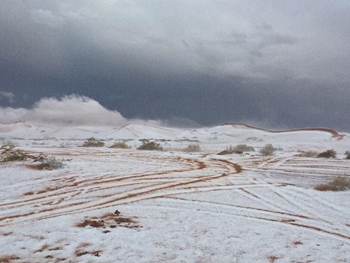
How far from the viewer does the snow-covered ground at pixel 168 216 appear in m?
5.34

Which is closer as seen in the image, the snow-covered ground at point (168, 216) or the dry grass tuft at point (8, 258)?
the dry grass tuft at point (8, 258)

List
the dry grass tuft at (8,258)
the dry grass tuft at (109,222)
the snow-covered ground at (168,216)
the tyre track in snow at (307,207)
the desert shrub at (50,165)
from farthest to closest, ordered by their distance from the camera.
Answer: the desert shrub at (50,165) → the tyre track in snow at (307,207) → the dry grass tuft at (109,222) → the snow-covered ground at (168,216) → the dry grass tuft at (8,258)

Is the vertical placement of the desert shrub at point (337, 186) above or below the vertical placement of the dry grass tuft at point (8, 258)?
above

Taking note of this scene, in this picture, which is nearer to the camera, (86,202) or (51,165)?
(86,202)

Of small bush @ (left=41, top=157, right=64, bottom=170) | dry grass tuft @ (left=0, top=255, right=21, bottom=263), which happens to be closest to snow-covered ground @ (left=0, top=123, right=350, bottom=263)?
dry grass tuft @ (left=0, top=255, right=21, bottom=263)

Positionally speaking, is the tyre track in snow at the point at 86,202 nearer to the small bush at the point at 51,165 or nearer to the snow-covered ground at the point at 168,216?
the snow-covered ground at the point at 168,216

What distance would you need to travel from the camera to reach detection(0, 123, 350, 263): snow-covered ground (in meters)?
5.34

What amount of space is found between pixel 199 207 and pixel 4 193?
5.08m

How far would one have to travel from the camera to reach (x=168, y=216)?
7152 mm

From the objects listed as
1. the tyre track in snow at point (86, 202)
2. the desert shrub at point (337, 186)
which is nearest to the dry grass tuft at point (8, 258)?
the tyre track in snow at point (86, 202)

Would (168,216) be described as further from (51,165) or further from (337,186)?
(51,165)

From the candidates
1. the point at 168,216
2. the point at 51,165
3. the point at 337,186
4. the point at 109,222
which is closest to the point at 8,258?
the point at 109,222

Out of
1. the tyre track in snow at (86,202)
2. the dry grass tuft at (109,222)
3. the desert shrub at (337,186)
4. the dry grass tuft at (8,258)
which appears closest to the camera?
the dry grass tuft at (8,258)

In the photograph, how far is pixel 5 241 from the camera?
5688 millimetres
